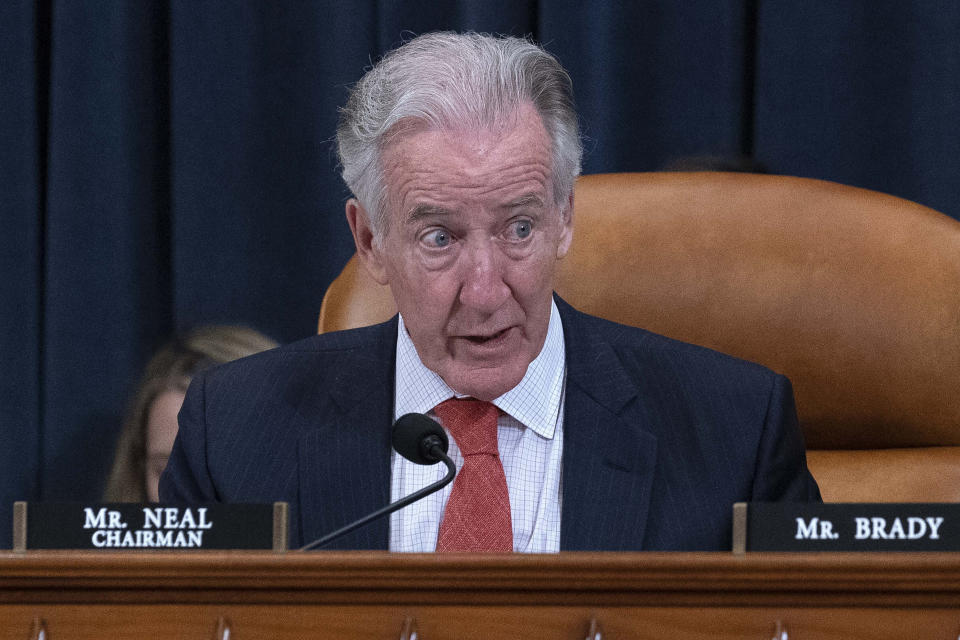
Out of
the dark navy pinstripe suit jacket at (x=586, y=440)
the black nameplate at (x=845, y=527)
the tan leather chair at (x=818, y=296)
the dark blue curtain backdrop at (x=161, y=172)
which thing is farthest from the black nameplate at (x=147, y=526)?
the dark blue curtain backdrop at (x=161, y=172)

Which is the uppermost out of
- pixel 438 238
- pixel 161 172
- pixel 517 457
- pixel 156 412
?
pixel 161 172

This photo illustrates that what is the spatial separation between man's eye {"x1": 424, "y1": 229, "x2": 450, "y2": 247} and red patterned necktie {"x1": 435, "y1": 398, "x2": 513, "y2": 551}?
0.17 metres

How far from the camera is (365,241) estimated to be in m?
1.30

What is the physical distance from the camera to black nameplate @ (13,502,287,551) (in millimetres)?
797

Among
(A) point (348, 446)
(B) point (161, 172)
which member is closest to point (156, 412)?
(B) point (161, 172)

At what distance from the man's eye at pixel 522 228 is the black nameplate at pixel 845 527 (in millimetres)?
472

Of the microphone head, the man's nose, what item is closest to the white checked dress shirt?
the man's nose

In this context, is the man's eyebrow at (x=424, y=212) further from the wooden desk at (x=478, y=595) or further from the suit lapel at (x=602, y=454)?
the wooden desk at (x=478, y=595)

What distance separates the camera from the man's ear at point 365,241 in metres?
1.28

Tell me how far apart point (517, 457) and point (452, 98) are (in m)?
0.38

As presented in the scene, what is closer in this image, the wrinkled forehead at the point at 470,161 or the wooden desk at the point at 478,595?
the wooden desk at the point at 478,595

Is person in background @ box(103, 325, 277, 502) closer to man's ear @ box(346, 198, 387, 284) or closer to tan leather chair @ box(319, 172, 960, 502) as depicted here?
tan leather chair @ box(319, 172, 960, 502)

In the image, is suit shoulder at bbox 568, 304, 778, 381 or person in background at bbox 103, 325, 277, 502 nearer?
suit shoulder at bbox 568, 304, 778, 381

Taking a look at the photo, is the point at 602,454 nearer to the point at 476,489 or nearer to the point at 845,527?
the point at 476,489
